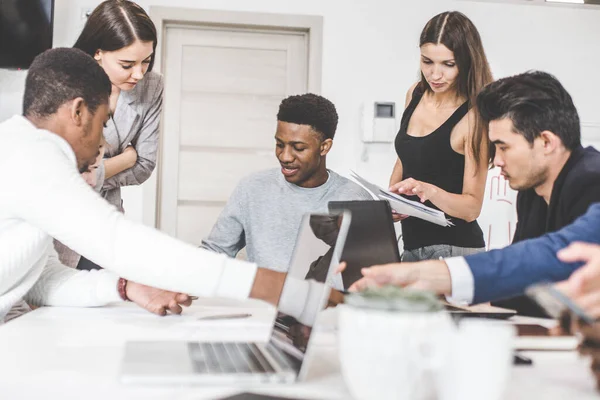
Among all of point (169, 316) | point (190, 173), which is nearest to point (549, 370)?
point (169, 316)

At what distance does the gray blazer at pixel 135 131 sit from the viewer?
89.4 inches

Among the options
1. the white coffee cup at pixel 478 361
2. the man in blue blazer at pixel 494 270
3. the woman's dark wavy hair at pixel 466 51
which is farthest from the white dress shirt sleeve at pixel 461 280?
the woman's dark wavy hair at pixel 466 51

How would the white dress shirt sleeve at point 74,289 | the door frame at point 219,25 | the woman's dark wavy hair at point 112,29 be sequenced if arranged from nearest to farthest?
the white dress shirt sleeve at point 74,289
the woman's dark wavy hair at point 112,29
the door frame at point 219,25

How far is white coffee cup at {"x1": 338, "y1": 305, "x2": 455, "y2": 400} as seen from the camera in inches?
25.2

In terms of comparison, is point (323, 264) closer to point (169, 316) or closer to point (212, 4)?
point (169, 316)

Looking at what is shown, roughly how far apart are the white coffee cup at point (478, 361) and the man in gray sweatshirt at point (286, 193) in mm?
1502

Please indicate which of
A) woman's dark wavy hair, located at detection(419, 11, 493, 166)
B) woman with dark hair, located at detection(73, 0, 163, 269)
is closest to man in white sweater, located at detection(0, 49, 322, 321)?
woman with dark hair, located at detection(73, 0, 163, 269)

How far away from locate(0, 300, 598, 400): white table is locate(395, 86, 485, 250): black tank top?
3.24ft

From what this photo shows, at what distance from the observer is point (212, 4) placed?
3.61 meters

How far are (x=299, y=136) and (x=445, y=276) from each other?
1.22 m

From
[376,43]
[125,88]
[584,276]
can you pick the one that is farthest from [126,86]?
[376,43]

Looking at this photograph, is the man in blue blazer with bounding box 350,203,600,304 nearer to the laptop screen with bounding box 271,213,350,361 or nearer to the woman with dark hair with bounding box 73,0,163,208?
the laptop screen with bounding box 271,213,350,361

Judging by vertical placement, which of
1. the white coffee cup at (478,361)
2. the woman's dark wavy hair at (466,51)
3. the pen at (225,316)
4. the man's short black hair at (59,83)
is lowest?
the pen at (225,316)

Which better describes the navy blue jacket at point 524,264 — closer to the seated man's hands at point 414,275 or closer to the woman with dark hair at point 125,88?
the seated man's hands at point 414,275
